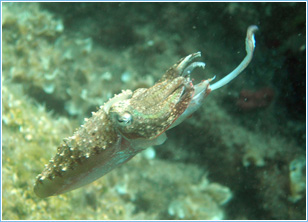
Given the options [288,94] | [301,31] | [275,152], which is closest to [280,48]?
[301,31]

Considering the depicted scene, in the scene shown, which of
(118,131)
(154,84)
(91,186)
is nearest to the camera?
(118,131)

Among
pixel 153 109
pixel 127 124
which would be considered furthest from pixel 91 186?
pixel 153 109

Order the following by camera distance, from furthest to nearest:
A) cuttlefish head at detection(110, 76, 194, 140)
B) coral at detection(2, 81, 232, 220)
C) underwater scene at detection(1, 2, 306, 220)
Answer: underwater scene at detection(1, 2, 306, 220) < coral at detection(2, 81, 232, 220) < cuttlefish head at detection(110, 76, 194, 140)

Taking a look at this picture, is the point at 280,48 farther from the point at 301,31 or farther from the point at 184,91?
the point at 184,91

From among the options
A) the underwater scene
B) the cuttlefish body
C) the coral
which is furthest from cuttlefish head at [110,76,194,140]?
the coral

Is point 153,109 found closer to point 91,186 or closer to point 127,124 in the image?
point 127,124

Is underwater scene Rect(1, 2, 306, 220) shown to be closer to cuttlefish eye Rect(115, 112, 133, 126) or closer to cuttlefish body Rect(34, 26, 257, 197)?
cuttlefish body Rect(34, 26, 257, 197)

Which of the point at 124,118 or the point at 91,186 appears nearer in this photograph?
the point at 124,118
